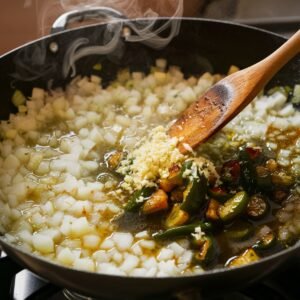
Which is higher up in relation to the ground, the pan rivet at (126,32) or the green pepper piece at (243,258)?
the pan rivet at (126,32)

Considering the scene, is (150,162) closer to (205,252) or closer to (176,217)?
(176,217)

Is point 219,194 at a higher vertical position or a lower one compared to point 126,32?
lower

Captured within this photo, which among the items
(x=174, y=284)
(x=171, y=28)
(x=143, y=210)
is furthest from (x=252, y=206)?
(x=171, y=28)

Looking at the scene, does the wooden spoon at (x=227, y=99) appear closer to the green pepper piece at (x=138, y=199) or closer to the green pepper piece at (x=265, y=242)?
the green pepper piece at (x=138, y=199)

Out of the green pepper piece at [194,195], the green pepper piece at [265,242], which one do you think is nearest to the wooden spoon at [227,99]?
the green pepper piece at [194,195]

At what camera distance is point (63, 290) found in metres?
1.43

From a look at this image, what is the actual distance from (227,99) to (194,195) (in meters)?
0.38

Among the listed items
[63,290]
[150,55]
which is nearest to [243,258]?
[63,290]

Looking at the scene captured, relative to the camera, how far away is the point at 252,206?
1581 mm

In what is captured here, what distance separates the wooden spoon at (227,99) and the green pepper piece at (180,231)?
0.28 metres

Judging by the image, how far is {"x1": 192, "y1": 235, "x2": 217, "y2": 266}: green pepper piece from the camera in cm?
143

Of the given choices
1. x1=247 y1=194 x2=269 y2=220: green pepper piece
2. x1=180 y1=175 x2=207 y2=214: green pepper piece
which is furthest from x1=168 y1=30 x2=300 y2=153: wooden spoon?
x1=247 y1=194 x2=269 y2=220: green pepper piece

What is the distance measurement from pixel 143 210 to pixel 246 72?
0.59 metres

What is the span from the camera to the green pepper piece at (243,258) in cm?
142
